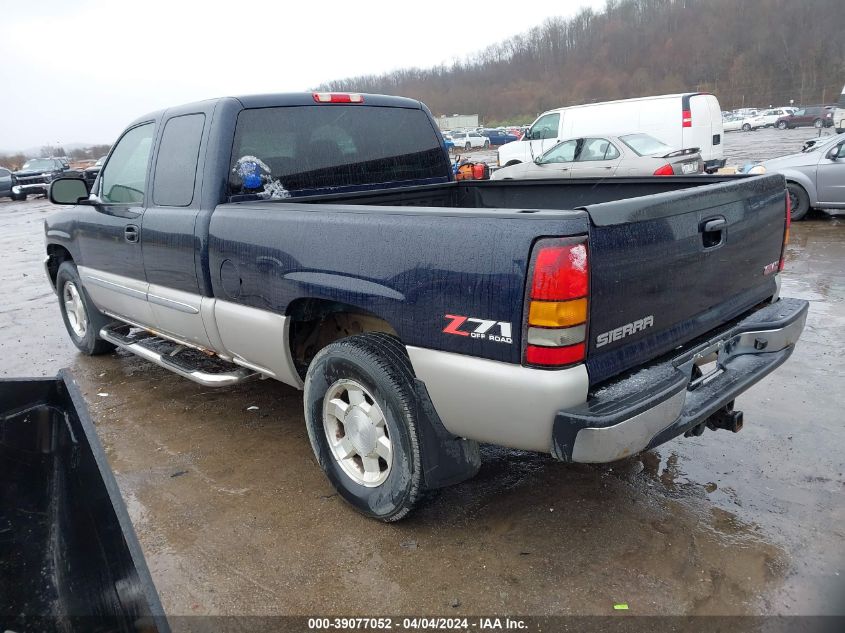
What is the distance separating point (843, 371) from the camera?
4.46 meters

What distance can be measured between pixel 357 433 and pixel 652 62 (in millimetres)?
123349

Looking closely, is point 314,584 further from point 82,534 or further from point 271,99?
point 271,99

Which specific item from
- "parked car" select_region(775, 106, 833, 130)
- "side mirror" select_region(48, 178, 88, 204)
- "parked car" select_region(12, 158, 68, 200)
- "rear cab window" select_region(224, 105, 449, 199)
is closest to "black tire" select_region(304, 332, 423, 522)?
"rear cab window" select_region(224, 105, 449, 199)

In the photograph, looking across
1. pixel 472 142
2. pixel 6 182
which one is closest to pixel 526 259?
pixel 6 182

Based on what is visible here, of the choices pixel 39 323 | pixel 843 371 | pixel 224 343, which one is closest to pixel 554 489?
pixel 224 343

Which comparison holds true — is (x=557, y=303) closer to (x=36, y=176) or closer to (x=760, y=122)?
(x=36, y=176)

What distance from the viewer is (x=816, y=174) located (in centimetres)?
988

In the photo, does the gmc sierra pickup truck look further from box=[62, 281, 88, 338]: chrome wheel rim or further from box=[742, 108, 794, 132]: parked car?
box=[742, 108, 794, 132]: parked car

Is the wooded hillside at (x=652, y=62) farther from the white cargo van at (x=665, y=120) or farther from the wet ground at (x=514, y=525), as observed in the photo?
the wet ground at (x=514, y=525)

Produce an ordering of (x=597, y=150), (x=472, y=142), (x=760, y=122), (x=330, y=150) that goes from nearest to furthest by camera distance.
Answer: (x=330, y=150)
(x=597, y=150)
(x=760, y=122)
(x=472, y=142)

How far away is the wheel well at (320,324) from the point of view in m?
3.18

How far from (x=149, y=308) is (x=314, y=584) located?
7.73ft

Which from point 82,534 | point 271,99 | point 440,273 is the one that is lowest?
point 82,534

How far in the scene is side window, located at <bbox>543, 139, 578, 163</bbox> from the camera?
44.1 ft
